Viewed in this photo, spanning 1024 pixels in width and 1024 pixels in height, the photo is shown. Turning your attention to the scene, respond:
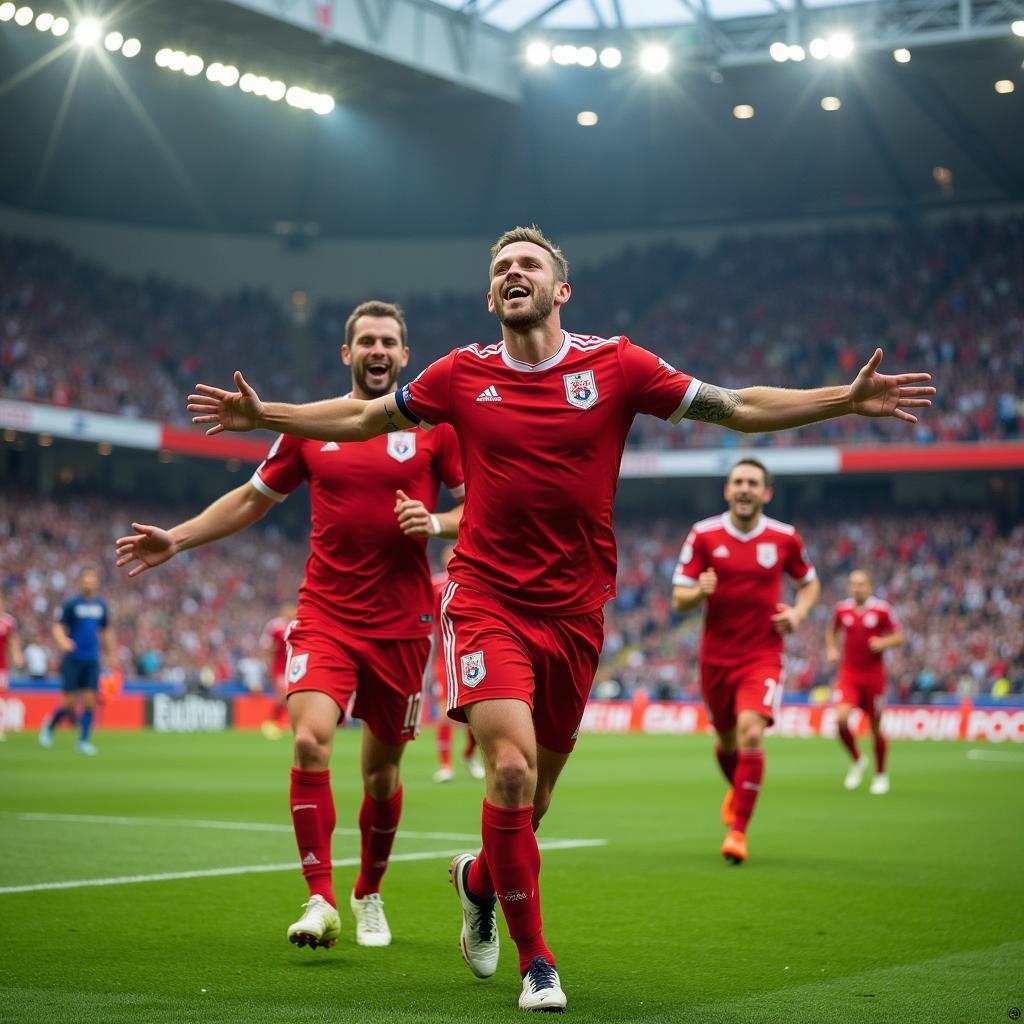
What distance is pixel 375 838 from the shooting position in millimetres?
6918

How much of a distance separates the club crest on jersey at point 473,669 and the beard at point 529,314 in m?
1.23

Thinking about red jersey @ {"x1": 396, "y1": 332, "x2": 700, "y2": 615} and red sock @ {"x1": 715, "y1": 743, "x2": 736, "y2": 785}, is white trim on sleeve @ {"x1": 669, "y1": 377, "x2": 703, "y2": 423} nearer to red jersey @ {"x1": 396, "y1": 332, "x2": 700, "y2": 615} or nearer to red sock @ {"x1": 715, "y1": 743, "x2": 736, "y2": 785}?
red jersey @ {"x1": 396, "y1": 332, "x2": 700, "y2": 615}

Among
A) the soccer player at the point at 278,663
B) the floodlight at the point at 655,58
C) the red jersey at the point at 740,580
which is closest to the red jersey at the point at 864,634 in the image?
the red jersey at the point at 740,580

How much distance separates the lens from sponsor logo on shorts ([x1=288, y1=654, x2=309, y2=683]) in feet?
21.9

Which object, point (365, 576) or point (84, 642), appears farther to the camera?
point (84, 642)

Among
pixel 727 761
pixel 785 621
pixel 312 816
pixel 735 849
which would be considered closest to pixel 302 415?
pixel 312 816

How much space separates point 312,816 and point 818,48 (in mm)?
31416

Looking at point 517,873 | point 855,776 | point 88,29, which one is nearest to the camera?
point 517,873

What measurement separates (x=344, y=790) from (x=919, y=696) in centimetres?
2110

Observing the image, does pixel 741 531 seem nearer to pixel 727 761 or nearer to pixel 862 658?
pixel 727 761

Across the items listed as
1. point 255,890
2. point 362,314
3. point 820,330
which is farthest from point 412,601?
point 820,330

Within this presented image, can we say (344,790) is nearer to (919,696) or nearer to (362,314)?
(362,314)

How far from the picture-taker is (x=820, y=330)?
144ft

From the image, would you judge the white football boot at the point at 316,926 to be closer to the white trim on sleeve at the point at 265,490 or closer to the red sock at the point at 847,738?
the white trim on sleeve at the point at 265,490
